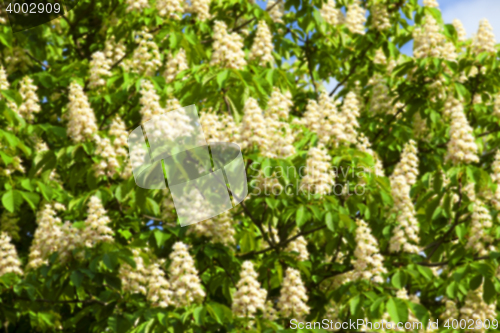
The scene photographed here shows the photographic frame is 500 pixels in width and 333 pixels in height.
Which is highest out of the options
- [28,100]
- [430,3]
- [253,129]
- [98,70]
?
[430,3]

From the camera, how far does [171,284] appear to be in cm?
429

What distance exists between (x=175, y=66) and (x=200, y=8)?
3.68ft

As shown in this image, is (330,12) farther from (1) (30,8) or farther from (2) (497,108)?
(1) (30,8)

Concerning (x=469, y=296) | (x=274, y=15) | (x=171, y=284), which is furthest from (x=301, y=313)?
(x=274, y=15)

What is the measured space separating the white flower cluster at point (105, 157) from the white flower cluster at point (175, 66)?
1.37 m

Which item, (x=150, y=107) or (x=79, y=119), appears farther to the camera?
(x=79, y=119)

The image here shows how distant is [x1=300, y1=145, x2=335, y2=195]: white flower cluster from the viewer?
436 centimetres

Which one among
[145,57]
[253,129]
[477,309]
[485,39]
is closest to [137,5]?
[145,57]

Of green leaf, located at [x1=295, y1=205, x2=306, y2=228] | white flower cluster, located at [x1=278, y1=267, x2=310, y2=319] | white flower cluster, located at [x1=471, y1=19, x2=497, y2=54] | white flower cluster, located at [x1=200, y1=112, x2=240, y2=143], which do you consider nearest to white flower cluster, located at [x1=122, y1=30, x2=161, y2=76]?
white flower cluster, located at [x1=200, y1=112, x2=240, y2=143]

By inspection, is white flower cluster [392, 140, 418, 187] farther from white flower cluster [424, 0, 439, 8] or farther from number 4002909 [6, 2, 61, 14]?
number 4002909 [6, 2, 61, 14]

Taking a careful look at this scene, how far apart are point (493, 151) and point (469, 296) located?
209 cm

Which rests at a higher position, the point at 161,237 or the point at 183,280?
the point at 161,237

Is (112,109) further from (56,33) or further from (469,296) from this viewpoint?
(469,296)

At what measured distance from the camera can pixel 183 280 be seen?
4.15 m
